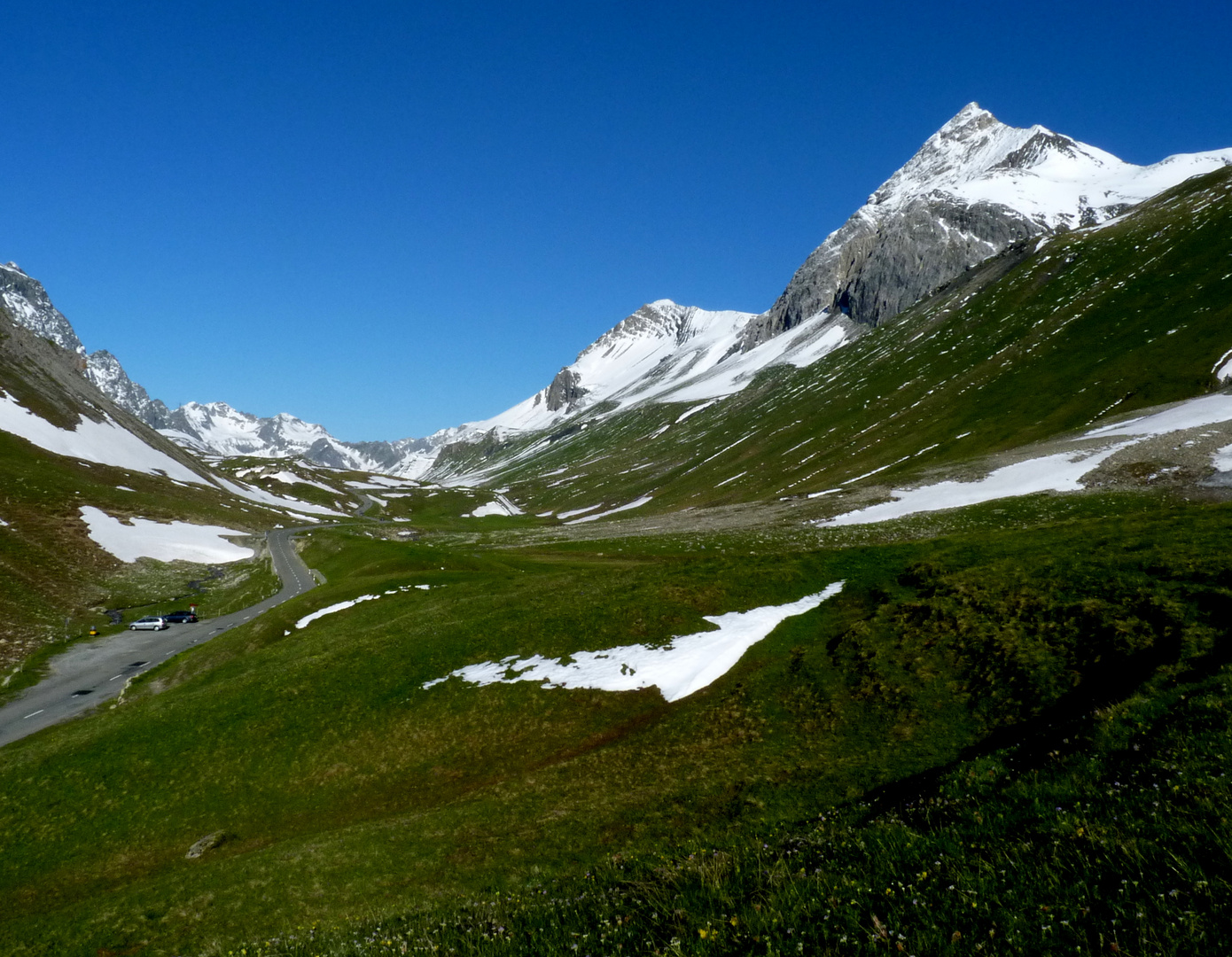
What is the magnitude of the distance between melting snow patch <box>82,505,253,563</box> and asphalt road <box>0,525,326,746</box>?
1374 inches

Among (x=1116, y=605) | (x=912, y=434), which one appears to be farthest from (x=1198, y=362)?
Answer: (x=1116, y=605)

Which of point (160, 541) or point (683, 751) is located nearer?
point (683, 751)

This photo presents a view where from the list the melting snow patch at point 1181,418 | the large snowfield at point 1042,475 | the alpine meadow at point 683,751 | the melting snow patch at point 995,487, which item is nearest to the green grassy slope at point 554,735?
the alpine meadow at point 683,751

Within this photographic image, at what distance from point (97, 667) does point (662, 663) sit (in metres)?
56.3

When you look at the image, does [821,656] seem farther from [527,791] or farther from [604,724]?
[527,791]

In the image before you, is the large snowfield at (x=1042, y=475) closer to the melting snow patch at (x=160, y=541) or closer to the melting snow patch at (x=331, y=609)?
the melting snow patch at (x=331, y=609)

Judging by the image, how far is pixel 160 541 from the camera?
10819 cm

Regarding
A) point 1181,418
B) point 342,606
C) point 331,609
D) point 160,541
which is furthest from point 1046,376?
point 160,541

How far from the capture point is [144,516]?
115 metres

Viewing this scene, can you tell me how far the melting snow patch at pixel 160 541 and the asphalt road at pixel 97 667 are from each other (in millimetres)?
34909

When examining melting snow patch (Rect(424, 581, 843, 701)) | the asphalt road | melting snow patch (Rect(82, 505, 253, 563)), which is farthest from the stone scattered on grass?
melting snow patch (Rect(82, 505, 253, 563))

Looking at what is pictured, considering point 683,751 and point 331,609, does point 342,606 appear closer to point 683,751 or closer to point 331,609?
point 331,609

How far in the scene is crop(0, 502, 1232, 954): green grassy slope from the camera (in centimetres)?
1995

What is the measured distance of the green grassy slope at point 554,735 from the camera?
1995cm
